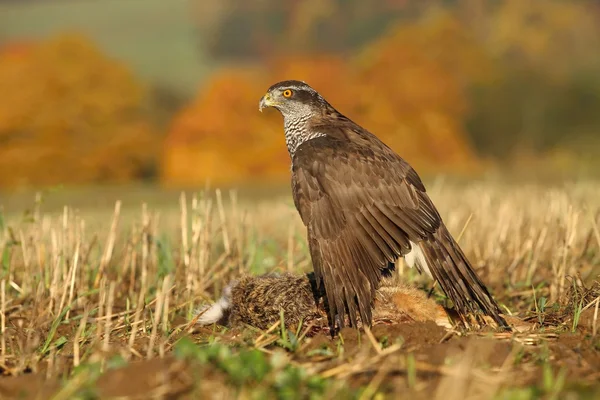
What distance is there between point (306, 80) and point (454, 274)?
61.4ft

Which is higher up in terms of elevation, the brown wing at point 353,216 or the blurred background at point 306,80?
the blurred background at point 306,80

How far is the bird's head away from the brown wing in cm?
76

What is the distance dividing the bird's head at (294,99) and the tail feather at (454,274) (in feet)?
4.79

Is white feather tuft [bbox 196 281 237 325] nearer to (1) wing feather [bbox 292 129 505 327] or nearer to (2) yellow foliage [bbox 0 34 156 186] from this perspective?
(1) wing feather [bbox 292 129 505 327]

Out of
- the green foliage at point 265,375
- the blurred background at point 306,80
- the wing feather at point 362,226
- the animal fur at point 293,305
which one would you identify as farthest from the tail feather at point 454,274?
the blurred background at point 306,80

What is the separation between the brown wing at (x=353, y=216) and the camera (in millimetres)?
4785

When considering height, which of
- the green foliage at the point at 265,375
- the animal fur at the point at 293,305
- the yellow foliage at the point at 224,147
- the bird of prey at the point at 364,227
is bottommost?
the green foliage at the point at 265,375

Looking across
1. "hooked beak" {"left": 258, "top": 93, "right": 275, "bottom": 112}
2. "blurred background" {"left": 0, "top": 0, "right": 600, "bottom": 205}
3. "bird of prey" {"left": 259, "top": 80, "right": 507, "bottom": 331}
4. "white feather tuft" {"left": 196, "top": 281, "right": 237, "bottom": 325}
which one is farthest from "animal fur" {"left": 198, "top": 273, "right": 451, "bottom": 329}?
"blurred background" {"left": 0, "top": 0, "right": 600, "bottom": 205}

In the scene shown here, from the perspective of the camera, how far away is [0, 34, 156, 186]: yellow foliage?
22547mm

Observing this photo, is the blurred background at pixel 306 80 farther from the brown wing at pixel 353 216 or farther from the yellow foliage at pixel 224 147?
the brown wing at pixel 353 216

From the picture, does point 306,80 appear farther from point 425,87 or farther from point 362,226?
point 362,226

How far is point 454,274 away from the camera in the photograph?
510cm

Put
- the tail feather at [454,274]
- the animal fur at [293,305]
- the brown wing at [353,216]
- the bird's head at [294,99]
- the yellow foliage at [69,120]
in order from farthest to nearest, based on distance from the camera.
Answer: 1. the yellow foliage at [69,120]
2. the bird's head at [294,99]
3. the tail feather at [454,274]
4. the animal fur at [293,305]
5. the brown wing at [353,216]

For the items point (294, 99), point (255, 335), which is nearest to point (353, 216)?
point (255, 335)
